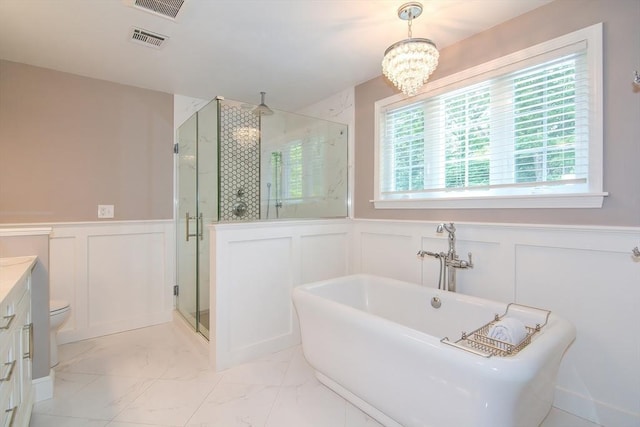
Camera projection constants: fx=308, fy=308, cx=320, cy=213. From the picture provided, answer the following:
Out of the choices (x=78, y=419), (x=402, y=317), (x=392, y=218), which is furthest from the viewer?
(x=392, y=218)

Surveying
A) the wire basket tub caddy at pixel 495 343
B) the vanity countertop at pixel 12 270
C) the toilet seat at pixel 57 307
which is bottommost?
the toilet seat at pixel 57 307

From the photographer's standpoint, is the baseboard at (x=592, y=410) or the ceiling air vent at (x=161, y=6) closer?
the baseboard at (x=592, y=410)

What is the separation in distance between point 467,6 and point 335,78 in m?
1.23

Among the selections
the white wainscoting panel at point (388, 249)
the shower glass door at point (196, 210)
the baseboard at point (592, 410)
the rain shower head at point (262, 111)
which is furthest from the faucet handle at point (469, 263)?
the rain shower head at point (262, 111)

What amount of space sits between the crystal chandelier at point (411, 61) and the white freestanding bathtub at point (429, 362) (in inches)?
49.8

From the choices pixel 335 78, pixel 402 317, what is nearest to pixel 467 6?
pixel 335 78

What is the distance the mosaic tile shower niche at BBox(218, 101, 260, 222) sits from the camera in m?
2.29

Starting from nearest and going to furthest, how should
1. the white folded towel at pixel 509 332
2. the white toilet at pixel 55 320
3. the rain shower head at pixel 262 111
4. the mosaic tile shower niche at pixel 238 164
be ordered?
the white folded towel at pixel 509 332, the white toilet at pixel 55 320, the mosaic tile shower niche at pixel 238 164, the rain shower head at pixel 262 111

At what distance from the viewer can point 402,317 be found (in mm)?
2174

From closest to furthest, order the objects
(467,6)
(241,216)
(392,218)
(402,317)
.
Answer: (467,6) < (402,317) < (241,216) < (392,218)

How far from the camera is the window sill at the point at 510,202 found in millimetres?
1649

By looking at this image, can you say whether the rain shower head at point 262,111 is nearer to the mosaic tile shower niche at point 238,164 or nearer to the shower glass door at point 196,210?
the mosaic tile shower niche at point 238,164

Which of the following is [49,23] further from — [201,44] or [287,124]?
[287,124]

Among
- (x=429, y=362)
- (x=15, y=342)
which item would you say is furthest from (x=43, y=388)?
(x=429, y=362)
